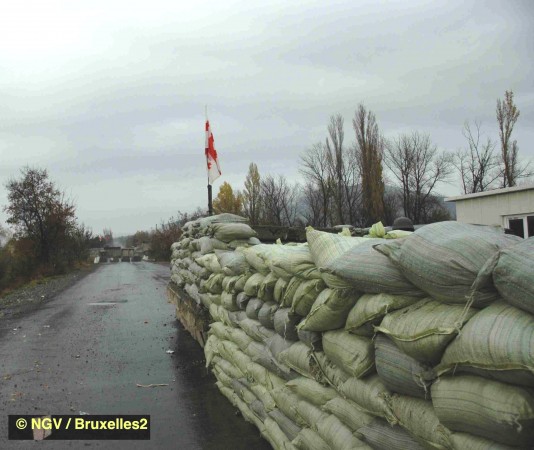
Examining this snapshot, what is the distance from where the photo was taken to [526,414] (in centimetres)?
167

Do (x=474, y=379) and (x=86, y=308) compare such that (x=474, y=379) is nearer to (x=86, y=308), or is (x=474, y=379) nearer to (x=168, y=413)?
(x=168, y=413)

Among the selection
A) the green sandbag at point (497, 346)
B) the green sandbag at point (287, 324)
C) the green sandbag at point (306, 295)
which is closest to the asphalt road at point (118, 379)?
the green sandbag at point (287, 324)

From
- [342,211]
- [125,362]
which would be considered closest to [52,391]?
[125,362]

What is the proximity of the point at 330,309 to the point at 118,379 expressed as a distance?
4.04 meters

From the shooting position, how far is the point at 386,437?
2.40 meters

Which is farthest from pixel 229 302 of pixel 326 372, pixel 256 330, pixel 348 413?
pixel 348 413

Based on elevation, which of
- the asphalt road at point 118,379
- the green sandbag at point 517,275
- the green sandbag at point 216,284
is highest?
the green sandbag at point 517,275

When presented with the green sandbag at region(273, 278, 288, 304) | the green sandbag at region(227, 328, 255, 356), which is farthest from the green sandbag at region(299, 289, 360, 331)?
the green sandbag at region(227, 328, 255, 356)

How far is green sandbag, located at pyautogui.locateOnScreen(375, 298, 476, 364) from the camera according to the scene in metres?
1.99

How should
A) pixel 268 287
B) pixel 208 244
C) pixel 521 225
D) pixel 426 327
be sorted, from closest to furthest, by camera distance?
pixel 426 327
pixel 268 287
pixel 208 244
pixel 521 225

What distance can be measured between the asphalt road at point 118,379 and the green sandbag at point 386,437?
1.65 meters

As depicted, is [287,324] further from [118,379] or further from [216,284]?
[118,379]

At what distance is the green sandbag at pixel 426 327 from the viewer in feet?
6.51

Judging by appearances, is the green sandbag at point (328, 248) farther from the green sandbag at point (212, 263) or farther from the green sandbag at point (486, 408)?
the green sandbag at point (212, 263)
